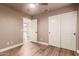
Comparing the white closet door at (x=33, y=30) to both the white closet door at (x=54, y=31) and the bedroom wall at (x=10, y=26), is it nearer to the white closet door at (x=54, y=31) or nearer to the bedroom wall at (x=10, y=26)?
the bedroom wall at (x=10, y=26)

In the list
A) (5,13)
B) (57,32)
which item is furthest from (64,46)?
(5,13)

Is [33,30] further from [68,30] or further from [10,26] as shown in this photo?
[68,30]

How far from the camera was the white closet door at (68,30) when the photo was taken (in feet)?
6.35

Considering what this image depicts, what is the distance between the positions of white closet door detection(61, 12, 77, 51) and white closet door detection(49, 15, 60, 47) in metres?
0.14

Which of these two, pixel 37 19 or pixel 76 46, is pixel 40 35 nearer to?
pixel 37 19

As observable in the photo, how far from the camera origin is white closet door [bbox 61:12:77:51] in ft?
6.35

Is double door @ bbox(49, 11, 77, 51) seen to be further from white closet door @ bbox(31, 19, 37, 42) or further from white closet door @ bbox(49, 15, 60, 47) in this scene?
white closet door @ bbox(31, 19, 37, 42)

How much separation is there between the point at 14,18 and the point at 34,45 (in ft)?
3.54

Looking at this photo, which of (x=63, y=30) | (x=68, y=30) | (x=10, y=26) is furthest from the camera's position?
(x=63, y=30)

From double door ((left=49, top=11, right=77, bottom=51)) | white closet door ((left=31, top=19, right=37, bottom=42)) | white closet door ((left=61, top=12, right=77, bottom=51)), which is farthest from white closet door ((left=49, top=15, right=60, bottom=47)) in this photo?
white closet door ((left=31, top=19, right=37, bottom=42))

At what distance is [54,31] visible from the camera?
2.23 m

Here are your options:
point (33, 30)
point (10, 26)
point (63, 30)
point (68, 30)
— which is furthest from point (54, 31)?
point (10, 26)

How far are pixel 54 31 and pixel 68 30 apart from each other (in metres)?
0.45

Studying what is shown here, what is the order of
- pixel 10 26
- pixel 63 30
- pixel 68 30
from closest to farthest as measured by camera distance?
pixel 10 26, pixel 68 30, pixel 63 30
